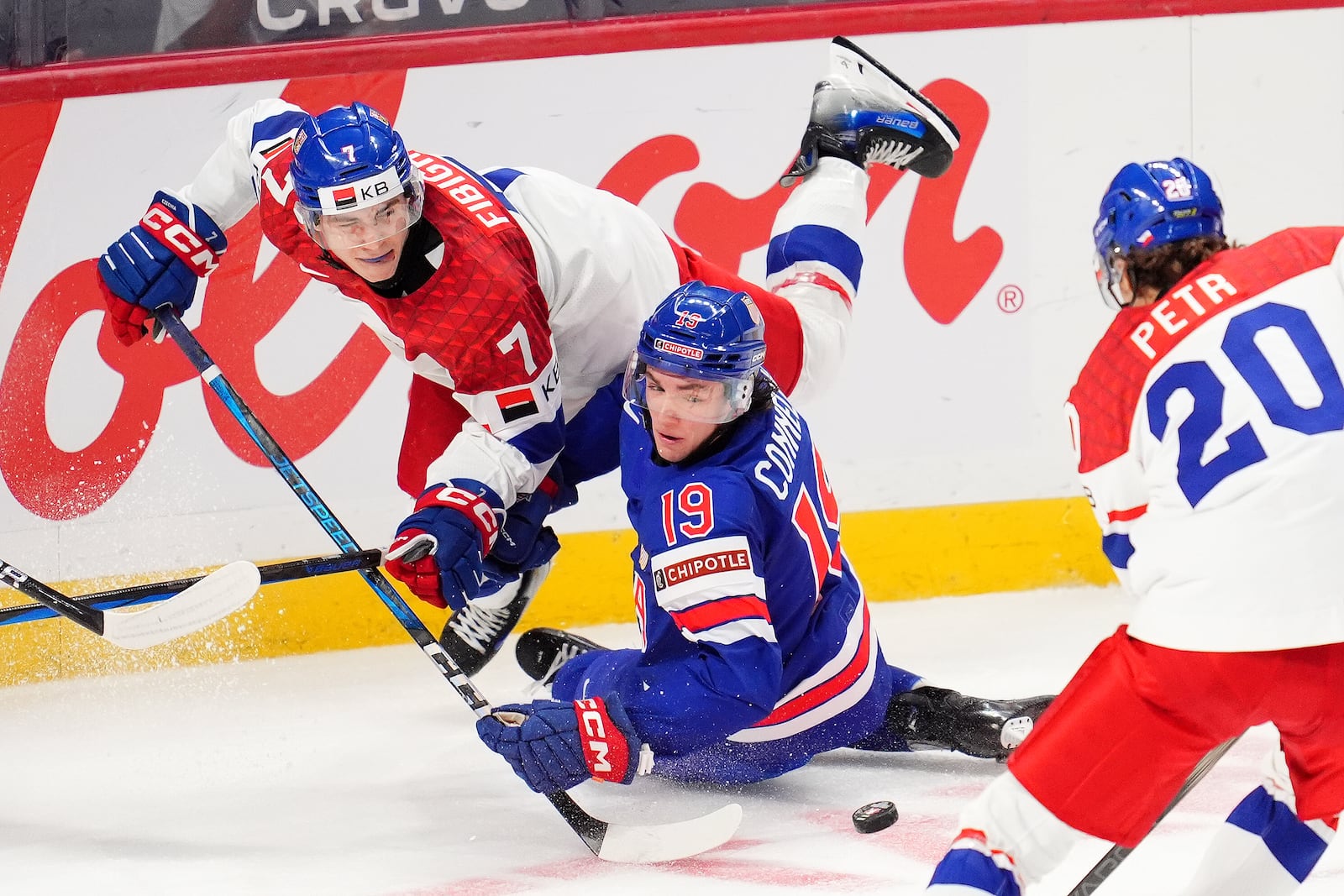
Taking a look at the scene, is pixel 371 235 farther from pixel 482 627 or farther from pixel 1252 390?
pixel 1252 390

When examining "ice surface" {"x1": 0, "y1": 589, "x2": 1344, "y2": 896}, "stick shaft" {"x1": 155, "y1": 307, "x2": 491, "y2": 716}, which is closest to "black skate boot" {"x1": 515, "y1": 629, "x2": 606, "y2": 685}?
"ice surface" {"x1": 0, "y1": 589, "x2": 1344, "y2": 896}

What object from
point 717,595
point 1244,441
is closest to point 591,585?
point 717,595

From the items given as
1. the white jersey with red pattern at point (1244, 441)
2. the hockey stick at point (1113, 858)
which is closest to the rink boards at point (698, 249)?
the hockey stick at point (1113, 858)

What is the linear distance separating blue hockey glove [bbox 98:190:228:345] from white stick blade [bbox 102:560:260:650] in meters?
0.58

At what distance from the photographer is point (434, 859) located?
2514 millimetres

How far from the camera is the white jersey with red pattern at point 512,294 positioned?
262cm

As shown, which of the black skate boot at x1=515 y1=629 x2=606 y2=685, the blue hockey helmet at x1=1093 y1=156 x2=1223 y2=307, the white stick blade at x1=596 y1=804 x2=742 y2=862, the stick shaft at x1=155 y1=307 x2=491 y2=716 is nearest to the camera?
the blue hockey helmet at x1=1093 y1=156 x2=1223 y2=307

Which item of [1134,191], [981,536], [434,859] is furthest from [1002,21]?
[434,859]

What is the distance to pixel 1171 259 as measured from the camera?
1809mm

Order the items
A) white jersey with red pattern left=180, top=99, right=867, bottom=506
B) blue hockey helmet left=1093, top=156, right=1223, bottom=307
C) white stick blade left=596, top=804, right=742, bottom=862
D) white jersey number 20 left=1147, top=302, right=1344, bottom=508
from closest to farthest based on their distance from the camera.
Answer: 1. white jersey number 20 left=1147, top=302, right=1344, bottom=508
2. blue hockey helmet left=1093, top=156, right=1223, bottom=307
3. white stick blade left=596, top=804, right=742, bottom=862
4. white jersey with red pattern left=180, top=99, right=867, bottom=506

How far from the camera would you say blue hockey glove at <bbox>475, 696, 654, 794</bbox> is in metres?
2.33

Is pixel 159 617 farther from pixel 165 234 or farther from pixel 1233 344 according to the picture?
pixel 1233 344

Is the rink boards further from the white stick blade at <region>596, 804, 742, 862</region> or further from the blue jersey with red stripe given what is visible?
the white stick blade at <region>596, 804, 742, 862</region>

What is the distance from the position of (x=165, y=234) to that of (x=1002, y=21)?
2.05 m
